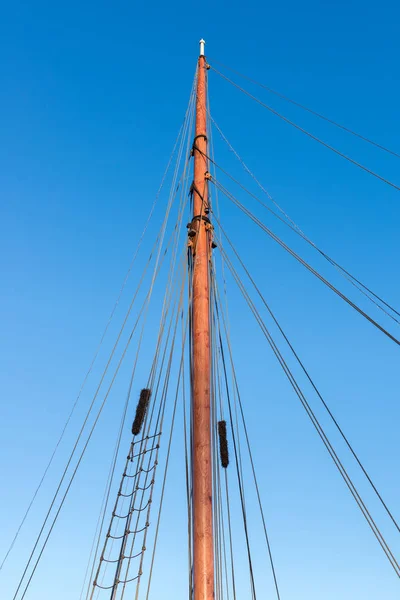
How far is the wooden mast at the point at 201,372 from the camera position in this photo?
25.5 feet

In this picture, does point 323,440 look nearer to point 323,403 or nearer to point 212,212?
point 323,403

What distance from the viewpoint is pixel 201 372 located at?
31.5ft

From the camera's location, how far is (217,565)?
30.8 feet

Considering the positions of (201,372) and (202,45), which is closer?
(201,372)

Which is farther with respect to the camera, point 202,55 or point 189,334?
point 202,55

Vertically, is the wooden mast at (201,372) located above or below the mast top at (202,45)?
below

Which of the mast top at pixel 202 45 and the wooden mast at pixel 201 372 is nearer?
the wooden mast at pixel 201 372

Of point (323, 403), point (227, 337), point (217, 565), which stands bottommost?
point (217, 565)

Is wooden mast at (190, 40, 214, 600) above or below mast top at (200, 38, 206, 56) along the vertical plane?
below

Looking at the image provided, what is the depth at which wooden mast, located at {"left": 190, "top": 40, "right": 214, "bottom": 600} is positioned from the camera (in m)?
7.76

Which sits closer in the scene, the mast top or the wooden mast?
the wooden mast

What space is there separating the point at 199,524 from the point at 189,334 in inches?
152

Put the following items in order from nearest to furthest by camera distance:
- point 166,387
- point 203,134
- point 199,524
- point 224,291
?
point 199,524 < point 166,387 < point 224,291 < point 203,134

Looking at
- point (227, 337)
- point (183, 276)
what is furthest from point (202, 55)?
point (227, 337)
